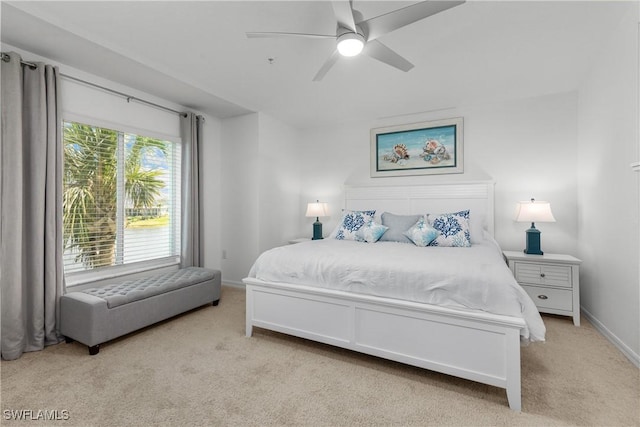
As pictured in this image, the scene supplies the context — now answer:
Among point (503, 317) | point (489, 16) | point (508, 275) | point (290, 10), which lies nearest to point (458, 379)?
point (503, 317)

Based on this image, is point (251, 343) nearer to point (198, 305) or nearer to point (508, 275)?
point (198, 305)

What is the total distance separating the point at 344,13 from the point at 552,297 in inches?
127

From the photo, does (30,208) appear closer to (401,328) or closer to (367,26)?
(367,26)

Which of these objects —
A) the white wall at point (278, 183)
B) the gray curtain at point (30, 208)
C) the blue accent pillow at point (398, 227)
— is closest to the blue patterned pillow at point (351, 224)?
the blue accent pillow at point (398, 227)

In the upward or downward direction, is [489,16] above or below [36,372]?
above

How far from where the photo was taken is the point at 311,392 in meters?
1.85

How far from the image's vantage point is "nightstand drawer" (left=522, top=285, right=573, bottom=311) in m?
2.91

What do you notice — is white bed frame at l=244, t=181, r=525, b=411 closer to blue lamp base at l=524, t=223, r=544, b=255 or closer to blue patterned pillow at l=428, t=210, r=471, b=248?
blue patterned pillow at l=428, t=210, r=471, b=248

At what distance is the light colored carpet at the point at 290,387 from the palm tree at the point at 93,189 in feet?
3.16

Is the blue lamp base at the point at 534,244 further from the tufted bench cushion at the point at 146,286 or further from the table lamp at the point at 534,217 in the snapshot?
the tufted bench cushion at the point at 146,286

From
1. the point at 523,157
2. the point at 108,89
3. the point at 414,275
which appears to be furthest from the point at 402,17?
the point at 108,89

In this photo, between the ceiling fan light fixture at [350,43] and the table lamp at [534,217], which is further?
the table lamp at [534,217]

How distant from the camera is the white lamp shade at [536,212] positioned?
316 centimetres

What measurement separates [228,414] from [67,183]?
261cm
